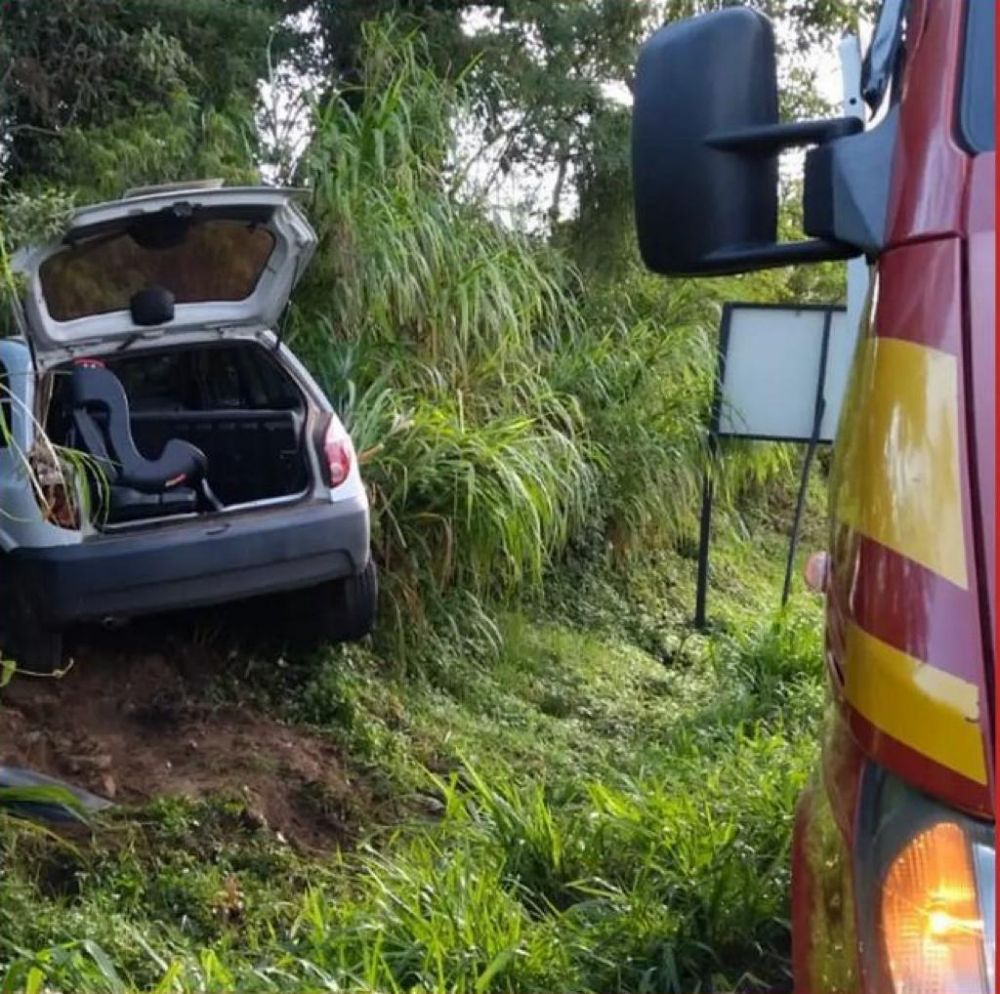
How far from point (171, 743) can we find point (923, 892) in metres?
3.75

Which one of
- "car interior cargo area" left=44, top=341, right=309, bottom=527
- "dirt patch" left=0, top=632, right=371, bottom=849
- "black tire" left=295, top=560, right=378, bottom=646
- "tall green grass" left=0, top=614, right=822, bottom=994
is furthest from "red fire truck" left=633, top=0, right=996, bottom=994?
"black tire" left=295, top=560, right=378, bottom=646

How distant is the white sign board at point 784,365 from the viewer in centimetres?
650

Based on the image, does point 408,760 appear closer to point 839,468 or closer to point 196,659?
point 196,659

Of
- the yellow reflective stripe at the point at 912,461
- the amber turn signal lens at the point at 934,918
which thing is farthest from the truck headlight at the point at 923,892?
the yellow reflective stripe at the point at 912,461

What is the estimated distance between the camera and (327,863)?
3961 millimetres

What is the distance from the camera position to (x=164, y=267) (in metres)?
5.34

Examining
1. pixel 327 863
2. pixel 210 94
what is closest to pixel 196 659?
pixel 327 863

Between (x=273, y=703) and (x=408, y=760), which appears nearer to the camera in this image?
(x=408, y=760)

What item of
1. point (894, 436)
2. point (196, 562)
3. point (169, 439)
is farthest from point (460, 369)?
point (894, 436)

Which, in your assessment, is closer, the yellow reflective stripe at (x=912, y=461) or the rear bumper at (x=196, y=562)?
the yellow reflective stripe at (x=912, y=461)

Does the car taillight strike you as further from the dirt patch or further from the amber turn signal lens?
the amber turn signal lens

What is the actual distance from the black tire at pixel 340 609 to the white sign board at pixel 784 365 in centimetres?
228

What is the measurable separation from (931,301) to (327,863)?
2.90 meters

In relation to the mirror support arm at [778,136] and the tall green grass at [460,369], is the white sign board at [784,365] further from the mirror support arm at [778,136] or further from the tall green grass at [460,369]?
the mirror support arm at [778,136]
